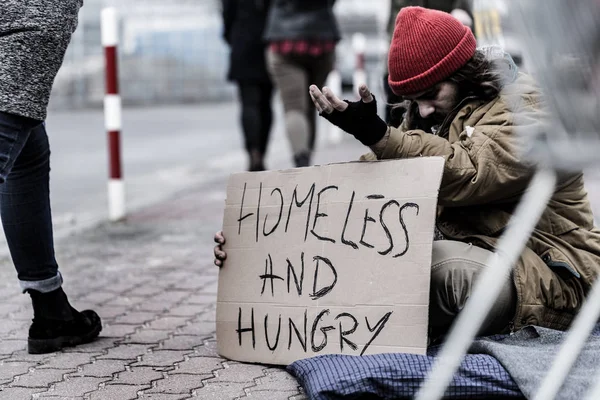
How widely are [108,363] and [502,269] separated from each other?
1.59 m

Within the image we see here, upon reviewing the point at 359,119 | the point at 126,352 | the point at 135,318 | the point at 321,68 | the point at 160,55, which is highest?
the point at 359,119

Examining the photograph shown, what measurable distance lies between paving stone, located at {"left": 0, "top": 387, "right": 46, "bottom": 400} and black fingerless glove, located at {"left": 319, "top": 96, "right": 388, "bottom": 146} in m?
1.07

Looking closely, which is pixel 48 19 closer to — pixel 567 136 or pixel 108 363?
pixel 108 363

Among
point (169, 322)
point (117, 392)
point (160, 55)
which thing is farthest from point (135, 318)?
point (160, 55)

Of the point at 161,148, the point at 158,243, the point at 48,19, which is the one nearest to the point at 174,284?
the point at 158,243

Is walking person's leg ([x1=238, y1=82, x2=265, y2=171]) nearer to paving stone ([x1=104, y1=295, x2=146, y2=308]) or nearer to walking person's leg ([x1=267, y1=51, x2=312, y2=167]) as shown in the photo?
walking person's leg ([x1=267, y1=51, x2=312, y2=167])

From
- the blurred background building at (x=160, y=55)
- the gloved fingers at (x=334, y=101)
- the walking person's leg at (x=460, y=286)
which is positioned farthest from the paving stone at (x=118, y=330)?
the blurred background building at (x=160, y=55)

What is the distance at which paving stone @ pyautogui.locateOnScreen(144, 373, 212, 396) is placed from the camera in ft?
9.68

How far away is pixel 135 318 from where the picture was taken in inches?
156

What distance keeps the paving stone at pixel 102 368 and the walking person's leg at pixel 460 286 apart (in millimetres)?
921

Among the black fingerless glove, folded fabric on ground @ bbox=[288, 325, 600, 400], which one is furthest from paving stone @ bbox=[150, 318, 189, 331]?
the black fingerless glove

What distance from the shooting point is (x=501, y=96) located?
309 centimetres

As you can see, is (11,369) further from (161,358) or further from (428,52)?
(428,52)

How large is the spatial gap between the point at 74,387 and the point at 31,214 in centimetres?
59
